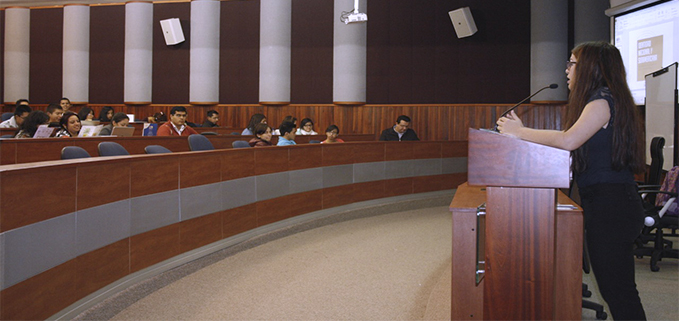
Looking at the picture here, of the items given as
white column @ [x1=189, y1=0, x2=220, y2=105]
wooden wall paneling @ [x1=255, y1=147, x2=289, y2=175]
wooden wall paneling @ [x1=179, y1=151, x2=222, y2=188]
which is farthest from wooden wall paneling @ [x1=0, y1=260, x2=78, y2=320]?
white column @ [x1=189, y1=0, x2=220, y2=105]

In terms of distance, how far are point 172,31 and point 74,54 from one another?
8.92 ft

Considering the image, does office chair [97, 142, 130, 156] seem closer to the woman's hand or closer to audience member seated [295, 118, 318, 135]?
the woman's hand

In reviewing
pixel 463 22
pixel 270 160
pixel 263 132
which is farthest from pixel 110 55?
pixel 270 160

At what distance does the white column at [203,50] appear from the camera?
13062 millimetres

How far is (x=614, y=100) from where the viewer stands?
2174 mm

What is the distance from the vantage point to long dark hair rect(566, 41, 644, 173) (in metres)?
2.14

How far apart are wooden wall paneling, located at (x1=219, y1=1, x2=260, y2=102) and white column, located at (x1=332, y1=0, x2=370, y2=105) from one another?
210 centimetres

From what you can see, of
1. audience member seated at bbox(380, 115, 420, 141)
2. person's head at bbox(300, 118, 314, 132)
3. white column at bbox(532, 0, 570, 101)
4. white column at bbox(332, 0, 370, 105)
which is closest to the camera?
audience member seated at bbox(380, 115, 420, 141)

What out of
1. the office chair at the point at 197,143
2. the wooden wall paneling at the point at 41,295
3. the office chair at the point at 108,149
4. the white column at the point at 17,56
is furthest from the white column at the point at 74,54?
the wooden wall paneling at the point at 41,295

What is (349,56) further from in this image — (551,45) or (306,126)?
(551,45)

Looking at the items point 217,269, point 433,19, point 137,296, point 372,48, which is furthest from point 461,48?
point 137,296

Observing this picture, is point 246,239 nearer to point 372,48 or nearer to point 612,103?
point 612,103

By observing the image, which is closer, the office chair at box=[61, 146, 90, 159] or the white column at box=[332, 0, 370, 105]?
the office chair at box=[61, 146, 90, 159]

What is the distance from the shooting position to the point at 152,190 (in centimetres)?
384
